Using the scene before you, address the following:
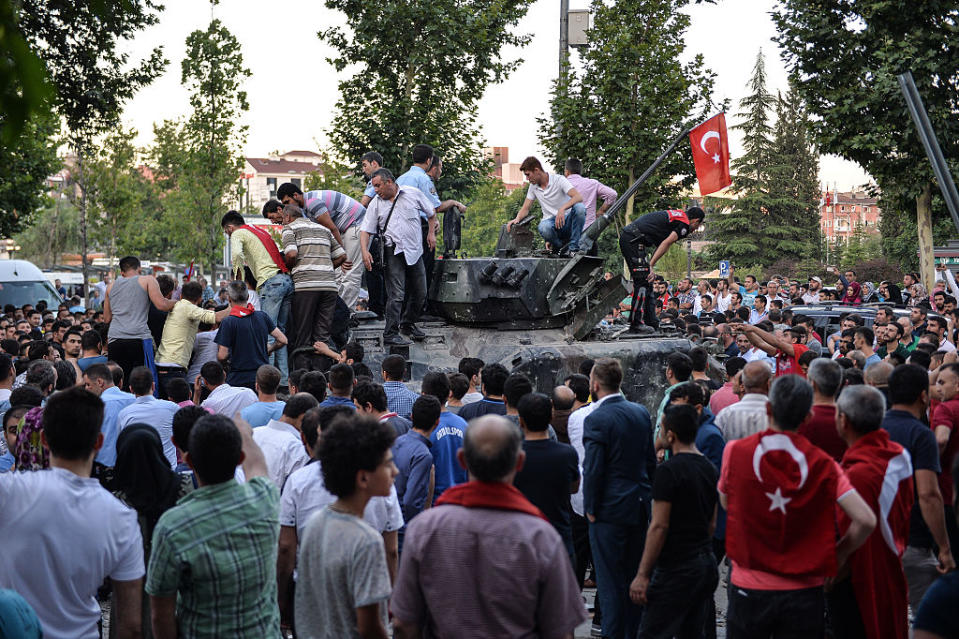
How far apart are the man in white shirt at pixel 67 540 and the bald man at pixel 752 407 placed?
417cm

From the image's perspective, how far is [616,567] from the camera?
661cm

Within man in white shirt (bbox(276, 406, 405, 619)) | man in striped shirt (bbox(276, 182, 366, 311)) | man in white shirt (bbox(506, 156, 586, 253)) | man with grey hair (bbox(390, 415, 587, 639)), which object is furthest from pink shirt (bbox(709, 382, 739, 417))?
man with grey hair (bbox(390, 415, 587, 639))

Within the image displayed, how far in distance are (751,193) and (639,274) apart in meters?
49.7

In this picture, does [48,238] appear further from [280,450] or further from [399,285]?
[280,450]

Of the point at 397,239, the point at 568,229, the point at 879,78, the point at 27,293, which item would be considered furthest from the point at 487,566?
the point at 27,293

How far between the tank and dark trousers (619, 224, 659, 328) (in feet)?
1.68

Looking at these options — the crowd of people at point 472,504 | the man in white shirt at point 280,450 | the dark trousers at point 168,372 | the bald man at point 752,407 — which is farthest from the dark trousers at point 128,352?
the bald man at point 752,407

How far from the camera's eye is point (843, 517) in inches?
201

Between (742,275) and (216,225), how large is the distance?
3633 centimetres

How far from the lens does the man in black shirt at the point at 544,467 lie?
6172mm

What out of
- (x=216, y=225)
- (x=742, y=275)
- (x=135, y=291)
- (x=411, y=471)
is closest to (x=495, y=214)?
(x=742, y=275)

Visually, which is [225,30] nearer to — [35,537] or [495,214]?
[35,537]

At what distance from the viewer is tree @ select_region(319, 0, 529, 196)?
81.8 feet

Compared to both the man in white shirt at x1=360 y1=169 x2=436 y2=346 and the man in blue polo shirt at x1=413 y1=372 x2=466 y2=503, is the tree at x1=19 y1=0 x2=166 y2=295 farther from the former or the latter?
the man in blue polo shirt at x1=413 y1=372 x2=466 y2=503
